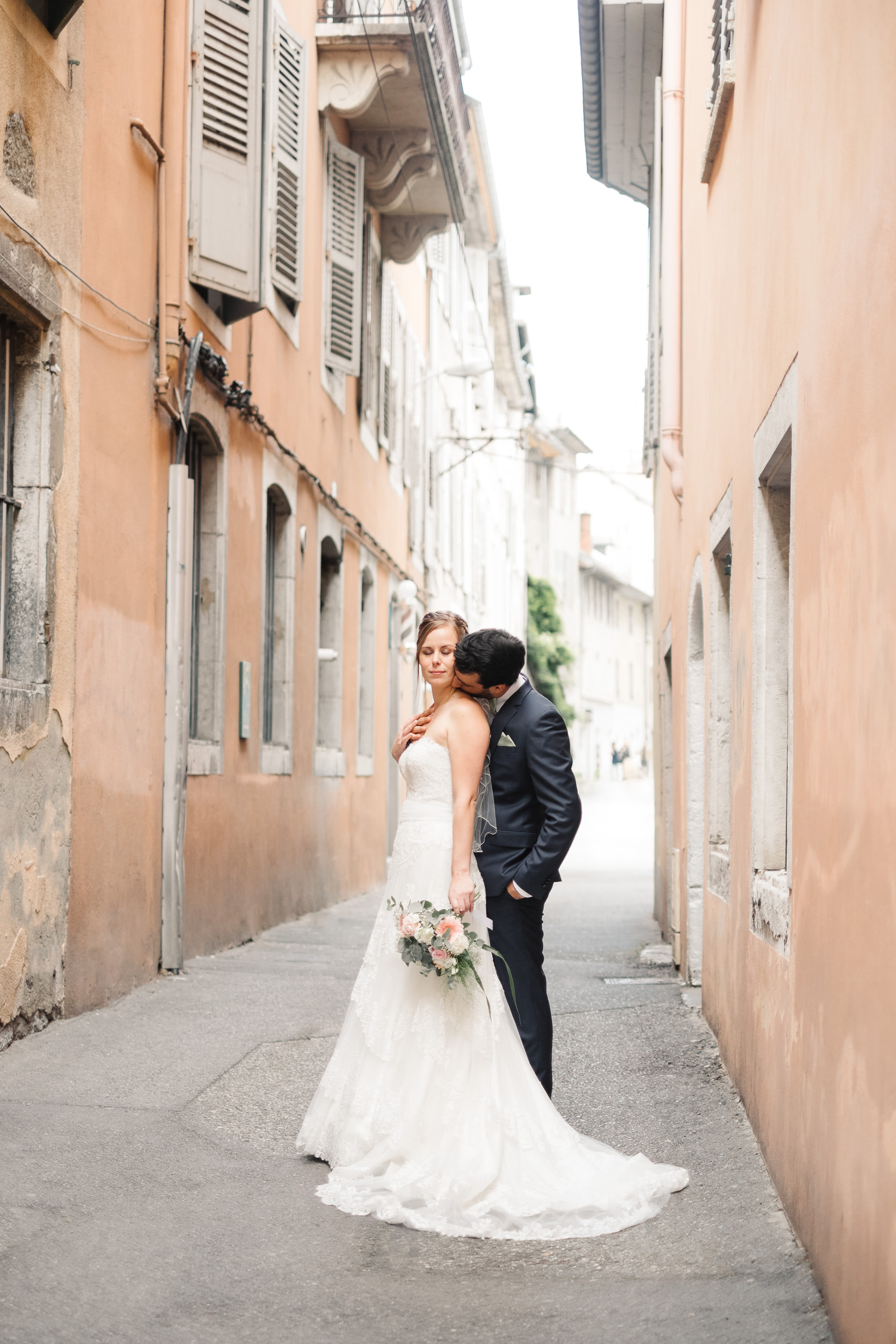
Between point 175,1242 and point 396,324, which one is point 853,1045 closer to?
point 175,1242

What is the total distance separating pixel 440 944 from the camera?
477cm

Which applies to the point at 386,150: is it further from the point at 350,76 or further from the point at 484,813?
the point at 484,813

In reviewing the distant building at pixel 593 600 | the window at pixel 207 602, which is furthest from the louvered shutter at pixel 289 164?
the distant building at pixel 593 600

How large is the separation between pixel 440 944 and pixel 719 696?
330 centimetres

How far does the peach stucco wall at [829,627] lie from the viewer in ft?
10.6

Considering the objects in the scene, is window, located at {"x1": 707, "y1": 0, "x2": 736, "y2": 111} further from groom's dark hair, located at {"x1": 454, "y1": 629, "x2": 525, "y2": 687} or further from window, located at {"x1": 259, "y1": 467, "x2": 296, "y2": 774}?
window, located at {"x1": 259, "y1": 467, "x2": 296, "y2": 774}

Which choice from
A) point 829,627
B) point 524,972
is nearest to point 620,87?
point 524,972

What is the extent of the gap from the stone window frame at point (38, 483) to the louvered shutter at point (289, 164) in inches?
190

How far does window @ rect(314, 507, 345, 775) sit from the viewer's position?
1492 centimetres

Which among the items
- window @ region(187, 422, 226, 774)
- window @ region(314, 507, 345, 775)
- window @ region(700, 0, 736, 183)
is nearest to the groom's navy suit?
window @ region(700, 0, 736, 183)

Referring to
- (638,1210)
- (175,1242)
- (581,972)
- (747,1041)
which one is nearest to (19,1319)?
(175,1242)

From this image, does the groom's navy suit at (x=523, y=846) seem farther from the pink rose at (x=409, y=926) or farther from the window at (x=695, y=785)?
the window at (x=695, y=785)

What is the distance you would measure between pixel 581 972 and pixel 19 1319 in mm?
6746

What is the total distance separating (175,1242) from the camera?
4.21m
